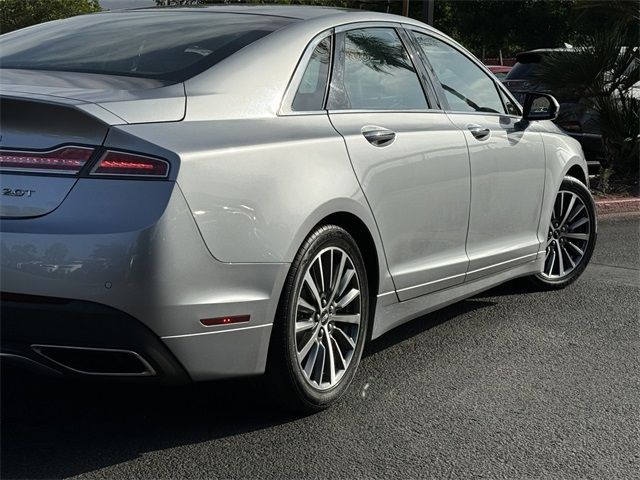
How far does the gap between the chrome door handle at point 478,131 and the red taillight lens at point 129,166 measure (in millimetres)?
2255

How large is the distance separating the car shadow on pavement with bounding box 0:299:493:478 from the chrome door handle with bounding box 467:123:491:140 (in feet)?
5.90

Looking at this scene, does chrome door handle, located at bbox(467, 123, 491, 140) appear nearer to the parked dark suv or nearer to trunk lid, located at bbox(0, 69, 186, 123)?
trunk lid, located at bbox(0, 69, 186, 123)

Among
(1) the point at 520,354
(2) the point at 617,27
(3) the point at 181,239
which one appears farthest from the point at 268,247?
(2) the point at 617,27

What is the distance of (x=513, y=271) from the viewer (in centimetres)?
586

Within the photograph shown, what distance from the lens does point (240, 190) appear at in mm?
3629

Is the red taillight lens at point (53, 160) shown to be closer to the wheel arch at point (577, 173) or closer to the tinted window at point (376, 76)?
the tinted window at point (376, 76)

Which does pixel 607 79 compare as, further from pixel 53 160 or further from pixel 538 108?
pixel 53 160

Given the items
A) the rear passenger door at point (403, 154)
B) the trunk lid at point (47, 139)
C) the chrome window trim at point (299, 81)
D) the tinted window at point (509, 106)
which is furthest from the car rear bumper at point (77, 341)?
the tinted window at point (509, 106)

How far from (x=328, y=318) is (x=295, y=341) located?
0.29 m

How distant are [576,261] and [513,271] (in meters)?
0.99

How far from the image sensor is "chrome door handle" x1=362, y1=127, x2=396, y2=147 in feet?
14.5

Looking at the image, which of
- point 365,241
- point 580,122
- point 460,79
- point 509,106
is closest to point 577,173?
point 509,106

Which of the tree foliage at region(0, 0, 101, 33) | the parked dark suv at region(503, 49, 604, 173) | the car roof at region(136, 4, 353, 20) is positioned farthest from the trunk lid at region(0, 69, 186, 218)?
the tree foliage at region(0, 0, 101, 33)

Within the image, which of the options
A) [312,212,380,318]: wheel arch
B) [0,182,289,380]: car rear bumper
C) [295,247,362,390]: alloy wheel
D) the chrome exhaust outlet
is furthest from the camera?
[312,212,380,318]: wheel arch
